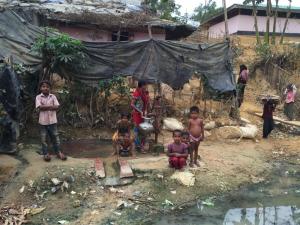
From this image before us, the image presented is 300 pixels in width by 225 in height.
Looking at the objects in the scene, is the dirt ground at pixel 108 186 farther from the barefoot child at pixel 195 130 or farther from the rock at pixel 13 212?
the barefoot child at pixel 195 130

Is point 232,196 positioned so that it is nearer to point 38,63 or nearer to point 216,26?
point 38,63

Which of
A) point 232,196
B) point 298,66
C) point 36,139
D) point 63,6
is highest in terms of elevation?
point 63,6

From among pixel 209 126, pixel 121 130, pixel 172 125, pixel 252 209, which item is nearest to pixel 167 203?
pixel 252 209

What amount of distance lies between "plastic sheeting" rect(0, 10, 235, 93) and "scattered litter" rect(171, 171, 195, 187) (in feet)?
9.71

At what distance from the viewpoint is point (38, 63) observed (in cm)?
864

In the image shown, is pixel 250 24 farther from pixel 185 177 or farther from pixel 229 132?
pixel 185 177

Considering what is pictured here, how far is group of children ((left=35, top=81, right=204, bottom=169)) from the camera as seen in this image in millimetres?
7172

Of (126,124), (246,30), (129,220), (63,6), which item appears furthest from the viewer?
(246,30)

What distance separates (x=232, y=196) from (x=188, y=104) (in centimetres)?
539

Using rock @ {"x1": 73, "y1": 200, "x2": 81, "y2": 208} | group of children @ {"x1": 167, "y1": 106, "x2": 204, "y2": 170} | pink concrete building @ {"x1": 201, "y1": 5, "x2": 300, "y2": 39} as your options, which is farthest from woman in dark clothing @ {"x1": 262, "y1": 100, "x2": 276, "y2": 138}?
pink concrete building @ {"x1": 201, "y1": 5, "x2": 300, "y2": 39}

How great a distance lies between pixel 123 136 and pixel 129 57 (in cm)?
225

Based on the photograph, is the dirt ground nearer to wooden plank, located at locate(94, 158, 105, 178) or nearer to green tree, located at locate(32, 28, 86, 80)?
wooden plank, located at locate(94, 158, 105, 178)

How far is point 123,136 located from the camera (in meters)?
7.93

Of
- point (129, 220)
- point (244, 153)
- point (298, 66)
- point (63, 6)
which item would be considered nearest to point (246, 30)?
point (298, 66)
